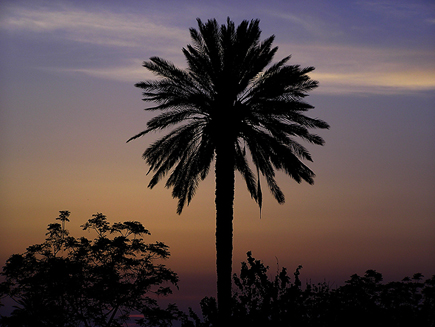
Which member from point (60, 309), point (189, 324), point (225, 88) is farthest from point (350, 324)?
point (60, 309)

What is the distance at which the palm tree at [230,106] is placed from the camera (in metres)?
19.5

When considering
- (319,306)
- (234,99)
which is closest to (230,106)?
(234,99)

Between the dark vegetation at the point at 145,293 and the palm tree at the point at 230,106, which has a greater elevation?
the palm tree at the point at 230,106

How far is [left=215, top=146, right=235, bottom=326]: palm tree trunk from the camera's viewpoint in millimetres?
18703

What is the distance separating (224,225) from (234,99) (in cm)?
524

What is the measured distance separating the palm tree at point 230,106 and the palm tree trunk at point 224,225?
40 mm

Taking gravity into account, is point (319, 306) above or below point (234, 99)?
below

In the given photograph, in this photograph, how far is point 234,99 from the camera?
20.1 metres

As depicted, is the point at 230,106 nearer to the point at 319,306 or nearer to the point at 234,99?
the point at 234,99

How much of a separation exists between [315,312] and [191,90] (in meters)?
10.2

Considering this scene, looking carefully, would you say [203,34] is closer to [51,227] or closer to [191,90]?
[191,90]

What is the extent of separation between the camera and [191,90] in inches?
797

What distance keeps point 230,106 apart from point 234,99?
1.18 feet

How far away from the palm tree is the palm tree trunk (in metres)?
0.04
